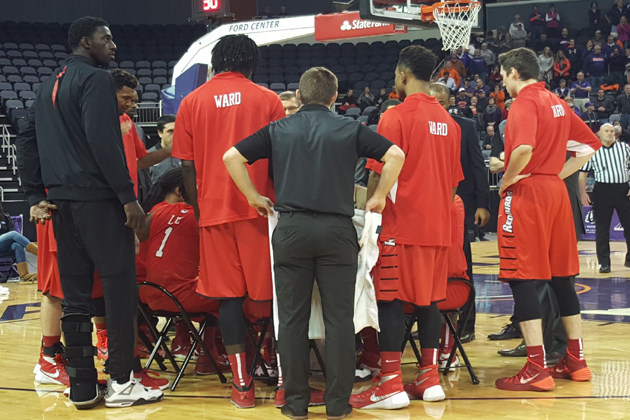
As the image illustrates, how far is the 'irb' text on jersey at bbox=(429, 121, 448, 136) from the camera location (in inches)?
173

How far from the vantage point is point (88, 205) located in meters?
4.12

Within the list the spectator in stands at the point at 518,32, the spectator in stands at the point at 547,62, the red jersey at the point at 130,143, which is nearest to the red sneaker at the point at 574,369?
the red jersey at the point at 130,143

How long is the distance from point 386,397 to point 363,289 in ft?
2.03

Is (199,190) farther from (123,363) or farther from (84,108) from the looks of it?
(123,363)

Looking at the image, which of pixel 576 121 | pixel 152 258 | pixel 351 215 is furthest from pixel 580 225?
pixel 152 258

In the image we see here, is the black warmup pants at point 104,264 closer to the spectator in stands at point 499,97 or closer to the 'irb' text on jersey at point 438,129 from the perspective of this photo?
the 'irb' text on jersey at point 438,129

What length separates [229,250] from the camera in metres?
4.32

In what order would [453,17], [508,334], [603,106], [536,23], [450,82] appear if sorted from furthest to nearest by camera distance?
[536,23]
[450,82]
[603,106]
[453,17]
[508,334]

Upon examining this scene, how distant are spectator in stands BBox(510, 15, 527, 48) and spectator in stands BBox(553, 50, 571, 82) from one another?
149cm

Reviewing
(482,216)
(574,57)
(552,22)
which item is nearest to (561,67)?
(574,57)

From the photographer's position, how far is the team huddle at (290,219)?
3990mm

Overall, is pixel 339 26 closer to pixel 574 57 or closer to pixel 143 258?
pixel 574 57

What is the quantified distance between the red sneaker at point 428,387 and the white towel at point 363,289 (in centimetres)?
44

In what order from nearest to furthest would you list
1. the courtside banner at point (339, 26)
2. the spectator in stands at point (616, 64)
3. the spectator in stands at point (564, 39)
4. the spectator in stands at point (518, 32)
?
the courtside banner at point (339, 26)
the spectator in stands at point (616, 64)
the spectator in stands at point (564, 39)
the spectator in stands at point (518, 32)
